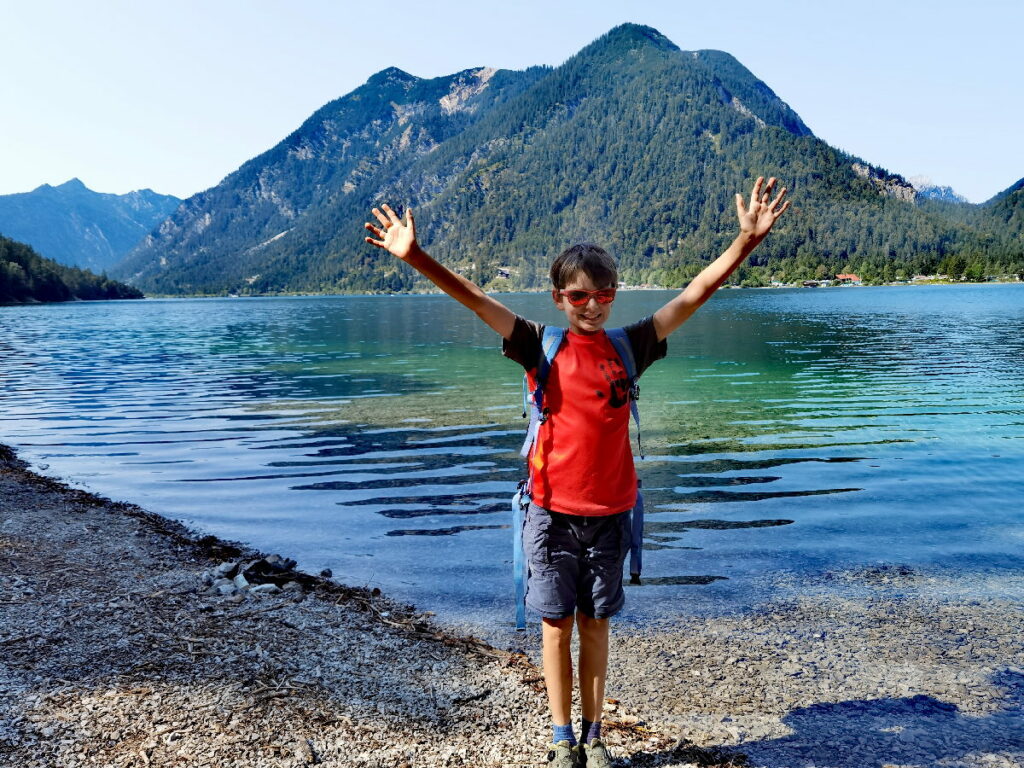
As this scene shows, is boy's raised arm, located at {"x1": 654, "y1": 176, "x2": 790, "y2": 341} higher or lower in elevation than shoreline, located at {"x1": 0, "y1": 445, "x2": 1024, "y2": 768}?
higher

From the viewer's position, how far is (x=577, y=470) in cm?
429

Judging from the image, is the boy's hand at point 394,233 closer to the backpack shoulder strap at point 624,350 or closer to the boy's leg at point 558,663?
the backpack shoulder strap at point 624,350

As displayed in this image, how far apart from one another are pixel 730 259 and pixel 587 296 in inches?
36.6

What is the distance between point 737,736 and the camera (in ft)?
16.1

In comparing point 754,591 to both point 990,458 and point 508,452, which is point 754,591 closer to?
point 508,452

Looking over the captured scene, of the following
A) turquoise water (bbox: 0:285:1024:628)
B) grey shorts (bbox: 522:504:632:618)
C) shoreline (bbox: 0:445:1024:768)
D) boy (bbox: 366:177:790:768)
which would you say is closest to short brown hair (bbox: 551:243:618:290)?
boy (bbox: 366:177:790:768)

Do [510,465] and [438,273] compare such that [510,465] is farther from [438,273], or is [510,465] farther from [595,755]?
[438,273]

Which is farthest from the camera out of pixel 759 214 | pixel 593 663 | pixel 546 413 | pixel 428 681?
pixel 428 681

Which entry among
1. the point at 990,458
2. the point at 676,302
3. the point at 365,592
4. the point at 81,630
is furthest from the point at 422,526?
the point at 990,458

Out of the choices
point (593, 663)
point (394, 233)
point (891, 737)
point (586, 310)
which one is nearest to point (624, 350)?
point (586, 310)

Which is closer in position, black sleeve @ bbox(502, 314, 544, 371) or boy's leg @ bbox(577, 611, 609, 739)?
black sleeve @ bbox(502, 314, 544, 371)

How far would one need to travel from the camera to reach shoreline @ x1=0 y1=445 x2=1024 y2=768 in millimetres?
4465

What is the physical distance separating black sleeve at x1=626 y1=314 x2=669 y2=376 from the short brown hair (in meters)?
0.30

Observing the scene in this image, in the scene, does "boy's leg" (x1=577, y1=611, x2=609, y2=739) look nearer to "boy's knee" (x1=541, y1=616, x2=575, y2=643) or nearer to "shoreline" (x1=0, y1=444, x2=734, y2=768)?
"boy's knee" (x1=541, y1=616, x2=575, y2=643)
